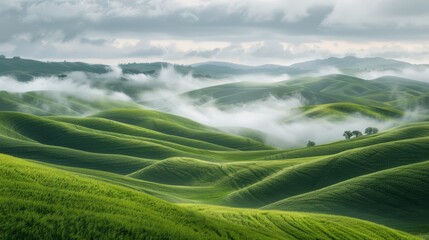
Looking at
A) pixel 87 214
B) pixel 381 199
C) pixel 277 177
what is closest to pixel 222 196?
pixel 277 177

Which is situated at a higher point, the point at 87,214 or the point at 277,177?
the point at 277,177

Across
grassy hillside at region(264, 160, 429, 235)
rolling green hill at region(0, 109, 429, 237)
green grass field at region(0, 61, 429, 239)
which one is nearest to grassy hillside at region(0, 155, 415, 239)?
green grass field at region(0, 61, 429, 239)

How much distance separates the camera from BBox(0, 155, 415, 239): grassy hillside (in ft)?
91.8

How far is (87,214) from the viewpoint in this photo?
3097cm

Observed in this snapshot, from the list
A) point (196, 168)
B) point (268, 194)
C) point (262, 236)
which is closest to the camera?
point (262, 236)

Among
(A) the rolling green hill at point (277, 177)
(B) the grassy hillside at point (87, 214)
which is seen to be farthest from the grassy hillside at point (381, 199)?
(B) the grassy hillside at point (87, 214)

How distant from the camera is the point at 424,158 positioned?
135500mm

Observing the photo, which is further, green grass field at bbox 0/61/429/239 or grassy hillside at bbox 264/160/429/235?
grassy hillside at bbox 264/160/429/235

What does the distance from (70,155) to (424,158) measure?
122 m

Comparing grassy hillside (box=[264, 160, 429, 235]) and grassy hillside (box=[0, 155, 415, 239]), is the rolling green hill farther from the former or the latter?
grassy hillside (box=[0, 155, 415, 239])

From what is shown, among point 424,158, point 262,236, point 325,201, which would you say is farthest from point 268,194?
point 262,236

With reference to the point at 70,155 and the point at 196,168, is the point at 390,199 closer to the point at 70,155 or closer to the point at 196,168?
the point at 196,168

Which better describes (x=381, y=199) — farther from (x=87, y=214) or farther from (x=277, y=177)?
(x=87, y=214)

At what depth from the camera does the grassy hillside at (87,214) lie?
28.0 metres
